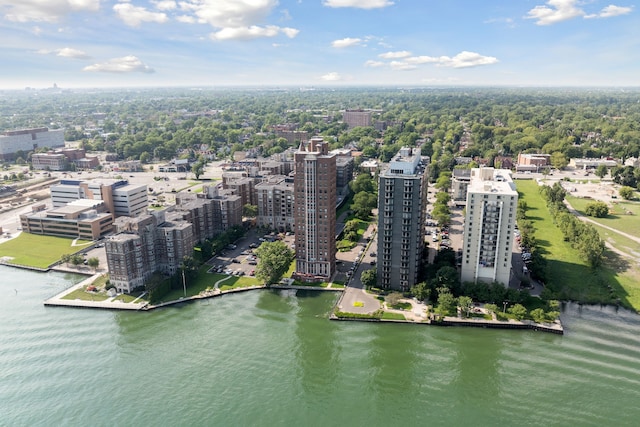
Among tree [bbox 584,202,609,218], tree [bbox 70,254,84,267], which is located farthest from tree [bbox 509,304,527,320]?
tree [bbox 70,254,84,267]

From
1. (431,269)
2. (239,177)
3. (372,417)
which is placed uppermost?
(239,177)

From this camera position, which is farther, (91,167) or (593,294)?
(91,167)

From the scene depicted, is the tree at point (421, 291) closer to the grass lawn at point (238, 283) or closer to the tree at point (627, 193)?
the grass lawn at point (238, 283)

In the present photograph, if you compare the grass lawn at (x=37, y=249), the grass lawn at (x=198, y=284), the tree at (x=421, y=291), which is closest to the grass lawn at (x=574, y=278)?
the tree at (x=421, y=291)

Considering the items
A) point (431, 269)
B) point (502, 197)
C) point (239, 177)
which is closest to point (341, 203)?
point (239, 177)

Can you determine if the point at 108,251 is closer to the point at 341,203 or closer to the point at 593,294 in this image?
the point at 341,203

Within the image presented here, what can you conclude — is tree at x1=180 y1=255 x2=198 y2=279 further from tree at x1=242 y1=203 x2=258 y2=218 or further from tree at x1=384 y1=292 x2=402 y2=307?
tree at x1=384 y1=292 x2=402 y2=307
